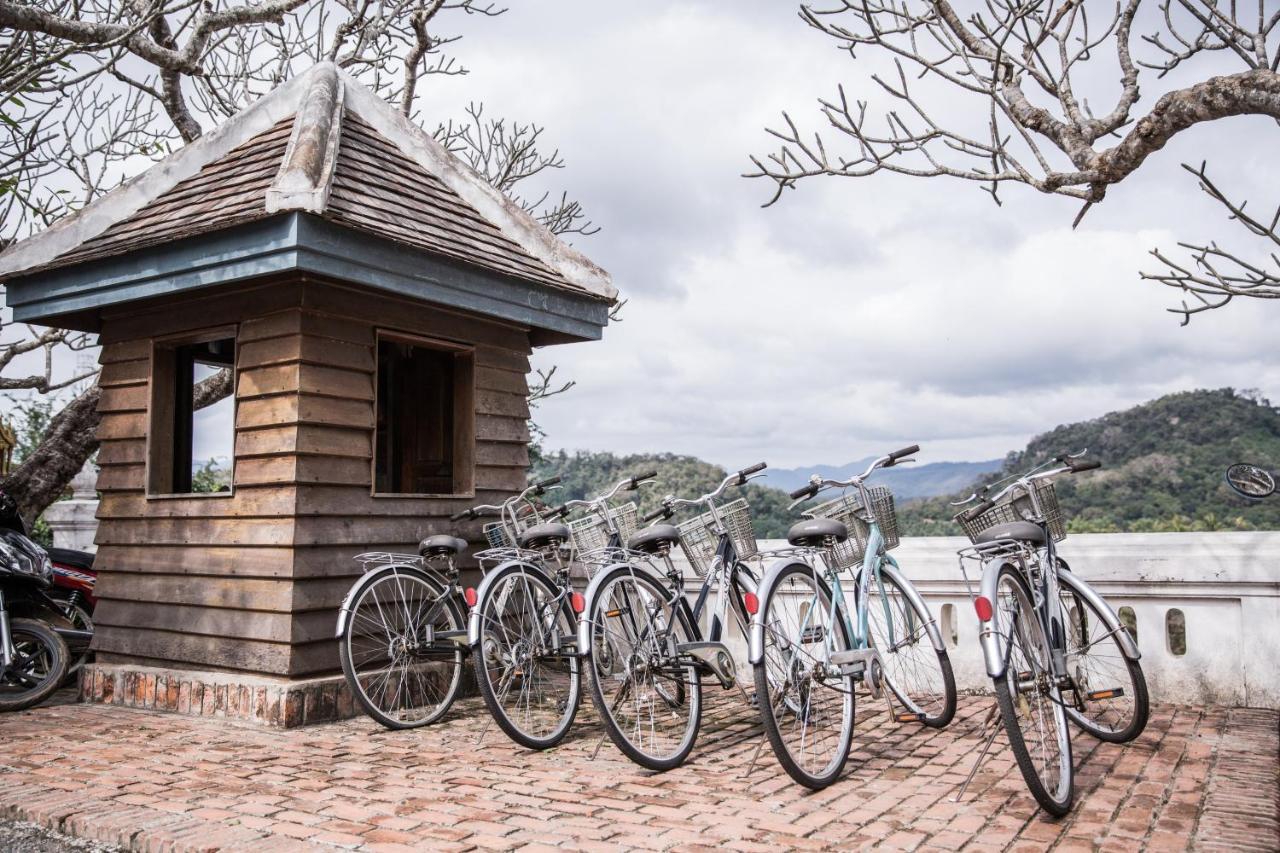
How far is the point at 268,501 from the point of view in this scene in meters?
6.10

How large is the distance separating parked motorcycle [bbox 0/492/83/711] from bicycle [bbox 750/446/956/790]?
16.1ft

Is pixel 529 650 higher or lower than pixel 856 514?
lower

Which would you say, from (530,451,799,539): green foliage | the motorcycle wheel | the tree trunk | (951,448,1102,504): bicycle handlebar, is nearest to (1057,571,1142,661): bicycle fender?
(951,448,1102,504): bicycle handlebar

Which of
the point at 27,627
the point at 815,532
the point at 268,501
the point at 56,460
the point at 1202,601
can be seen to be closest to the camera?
the point at 815,532

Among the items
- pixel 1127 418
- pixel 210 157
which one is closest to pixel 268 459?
pixel 210 157

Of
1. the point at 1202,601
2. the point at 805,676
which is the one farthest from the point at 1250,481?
the point at 805,676

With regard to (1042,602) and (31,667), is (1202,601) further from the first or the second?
(31,667)

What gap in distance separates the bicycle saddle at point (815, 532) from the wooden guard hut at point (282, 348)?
303cm

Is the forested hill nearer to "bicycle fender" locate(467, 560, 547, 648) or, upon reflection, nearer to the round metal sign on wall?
the round metal sign on wall

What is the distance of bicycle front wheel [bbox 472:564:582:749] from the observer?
16.8 ft

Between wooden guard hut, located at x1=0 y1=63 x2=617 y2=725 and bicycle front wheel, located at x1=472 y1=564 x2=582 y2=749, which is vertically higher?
wooden guard hut, located at x1=0 y1=63 x2=617 y2=725

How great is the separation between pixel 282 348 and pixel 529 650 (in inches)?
97.2

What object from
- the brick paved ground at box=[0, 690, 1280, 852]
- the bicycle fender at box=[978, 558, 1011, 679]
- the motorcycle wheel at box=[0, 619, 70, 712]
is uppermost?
the bicycle fender at box=[978, 558, 1011, 679]

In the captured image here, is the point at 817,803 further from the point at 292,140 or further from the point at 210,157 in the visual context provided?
the point at 210,157
